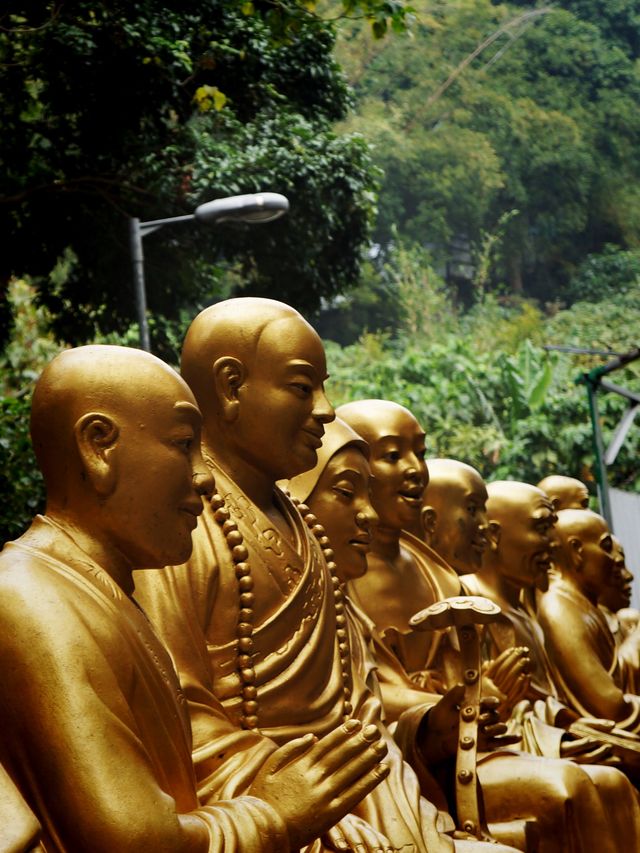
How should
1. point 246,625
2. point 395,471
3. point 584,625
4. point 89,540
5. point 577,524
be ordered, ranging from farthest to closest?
point 577,524
point 584,625
point 395,471
point 246,625
point 89,540

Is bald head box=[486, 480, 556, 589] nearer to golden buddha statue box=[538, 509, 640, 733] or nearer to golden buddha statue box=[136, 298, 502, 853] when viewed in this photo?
golden buddha statue box=[538, 509, 640, 733]

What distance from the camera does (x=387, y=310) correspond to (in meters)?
31.7

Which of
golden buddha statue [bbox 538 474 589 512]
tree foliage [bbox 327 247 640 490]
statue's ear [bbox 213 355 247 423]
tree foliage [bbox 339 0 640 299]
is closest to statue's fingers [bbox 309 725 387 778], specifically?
statue's ear [bbox 213 355 247 423]

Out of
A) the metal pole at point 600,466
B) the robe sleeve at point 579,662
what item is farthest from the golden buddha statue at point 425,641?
the metal pole at point 600,466

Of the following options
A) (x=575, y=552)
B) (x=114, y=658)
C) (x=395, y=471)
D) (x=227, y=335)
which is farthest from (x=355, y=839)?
(x=575, y=552)

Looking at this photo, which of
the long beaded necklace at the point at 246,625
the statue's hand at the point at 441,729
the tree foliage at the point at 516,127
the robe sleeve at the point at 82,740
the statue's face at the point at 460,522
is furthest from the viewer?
the tree foliage at the point at 516,127

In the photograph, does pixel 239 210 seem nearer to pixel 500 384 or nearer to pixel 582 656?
pixel 582 656

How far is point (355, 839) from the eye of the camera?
13.4ft

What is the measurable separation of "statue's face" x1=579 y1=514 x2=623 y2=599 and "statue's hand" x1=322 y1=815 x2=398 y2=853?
13.0 ft

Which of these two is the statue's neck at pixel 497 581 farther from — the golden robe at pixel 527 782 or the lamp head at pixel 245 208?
the lamp head at pixel 245 208

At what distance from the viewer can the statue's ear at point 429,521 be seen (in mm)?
6668

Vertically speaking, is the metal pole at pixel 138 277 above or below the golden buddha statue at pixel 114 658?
below

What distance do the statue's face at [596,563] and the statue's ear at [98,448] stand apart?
4866 mm

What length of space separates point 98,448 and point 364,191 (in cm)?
1013
